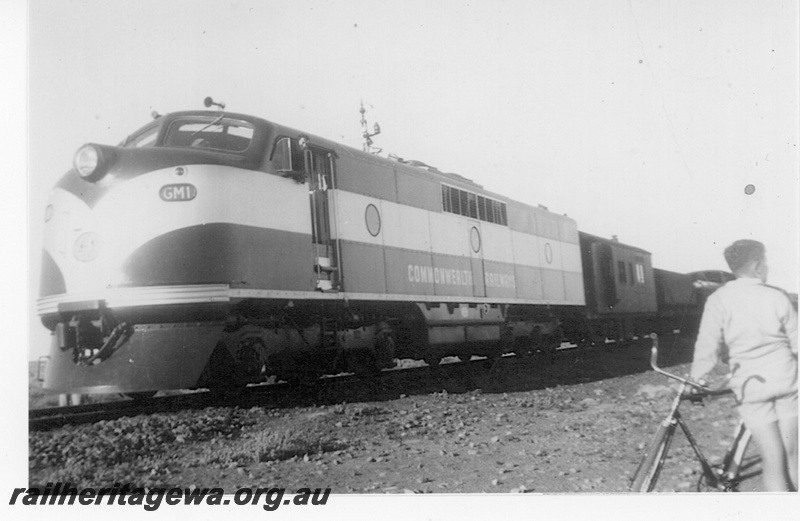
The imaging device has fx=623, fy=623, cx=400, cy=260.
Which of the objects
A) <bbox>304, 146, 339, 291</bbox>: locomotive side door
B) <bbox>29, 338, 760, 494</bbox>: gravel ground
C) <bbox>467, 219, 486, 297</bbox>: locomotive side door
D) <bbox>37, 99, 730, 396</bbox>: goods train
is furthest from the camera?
<bbox>467, 219, 486, 297</bbox>: locomotive side door

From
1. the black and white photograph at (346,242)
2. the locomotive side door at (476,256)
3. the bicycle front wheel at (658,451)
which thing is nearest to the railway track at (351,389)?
the black and white photograph at (346,242)

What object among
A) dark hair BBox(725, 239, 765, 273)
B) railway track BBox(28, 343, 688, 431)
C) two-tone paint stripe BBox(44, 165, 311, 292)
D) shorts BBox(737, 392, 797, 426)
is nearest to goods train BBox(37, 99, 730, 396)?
two-tone paint stripe BBox(44, 165, 311, 292)

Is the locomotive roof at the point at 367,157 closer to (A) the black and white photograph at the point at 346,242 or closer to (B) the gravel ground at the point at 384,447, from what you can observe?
(A) the black and white photograph at the point at 346,242

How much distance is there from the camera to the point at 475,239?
28.3 ft

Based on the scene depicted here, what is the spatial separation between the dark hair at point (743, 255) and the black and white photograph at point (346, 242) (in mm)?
24

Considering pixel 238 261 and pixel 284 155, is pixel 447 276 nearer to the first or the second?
pixel 284 155

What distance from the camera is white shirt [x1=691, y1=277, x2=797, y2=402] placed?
3.60 meters

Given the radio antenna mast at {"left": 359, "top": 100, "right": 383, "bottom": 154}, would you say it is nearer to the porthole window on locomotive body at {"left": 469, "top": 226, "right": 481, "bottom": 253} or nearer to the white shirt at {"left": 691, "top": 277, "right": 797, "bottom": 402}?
the porthole window on locomotive body at {"left": 469, "top": 226, "right": 481, "bottom": 253}

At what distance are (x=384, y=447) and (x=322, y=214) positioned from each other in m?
2.42

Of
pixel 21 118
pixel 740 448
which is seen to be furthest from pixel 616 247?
pixel 21 118

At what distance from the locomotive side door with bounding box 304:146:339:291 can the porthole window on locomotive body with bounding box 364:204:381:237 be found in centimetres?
60

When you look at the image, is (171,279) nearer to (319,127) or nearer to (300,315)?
(300,315)

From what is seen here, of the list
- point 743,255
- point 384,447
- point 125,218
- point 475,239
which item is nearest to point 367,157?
point 475,239

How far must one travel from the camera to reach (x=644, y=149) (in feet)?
19.9
